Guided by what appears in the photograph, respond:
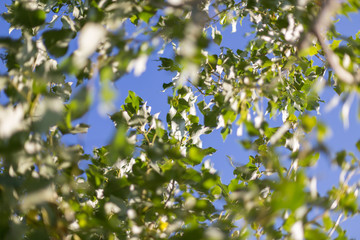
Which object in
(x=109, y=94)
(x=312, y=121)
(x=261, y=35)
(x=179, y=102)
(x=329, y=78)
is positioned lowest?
(x=179, y=102)

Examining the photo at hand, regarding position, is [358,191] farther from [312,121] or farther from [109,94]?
[109,94]

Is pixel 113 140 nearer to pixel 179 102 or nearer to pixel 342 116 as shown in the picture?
pixel 342 116

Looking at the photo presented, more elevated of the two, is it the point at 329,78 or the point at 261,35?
the point at 261,35

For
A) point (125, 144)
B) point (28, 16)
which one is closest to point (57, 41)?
point (28, 16)

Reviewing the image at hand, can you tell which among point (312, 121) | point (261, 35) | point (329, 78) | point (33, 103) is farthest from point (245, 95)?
point (329, 78)

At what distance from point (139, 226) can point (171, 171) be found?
0.20m

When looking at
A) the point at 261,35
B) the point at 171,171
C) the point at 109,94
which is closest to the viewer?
the point at 109,94

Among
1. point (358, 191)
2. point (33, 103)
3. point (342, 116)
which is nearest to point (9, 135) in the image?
point (33, 103)

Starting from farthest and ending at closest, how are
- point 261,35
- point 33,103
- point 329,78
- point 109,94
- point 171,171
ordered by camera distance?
point 329,78 → point 261,35 → point 171,171 → point 33,103 → point 109,94

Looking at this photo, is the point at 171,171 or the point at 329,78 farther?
the point at 329,78

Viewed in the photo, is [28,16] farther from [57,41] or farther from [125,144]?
[125,144]

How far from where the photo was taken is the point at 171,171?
98 centimetres

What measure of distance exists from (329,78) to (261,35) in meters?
0.49

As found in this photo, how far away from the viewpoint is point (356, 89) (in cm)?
86
